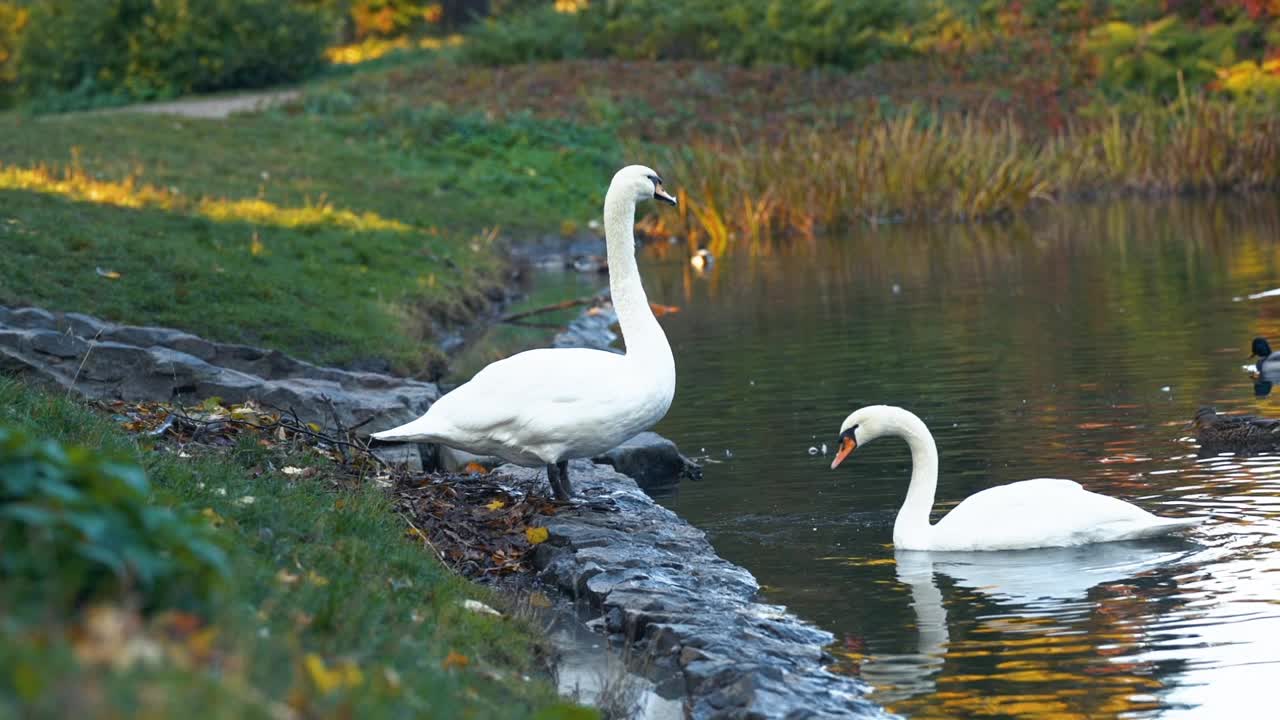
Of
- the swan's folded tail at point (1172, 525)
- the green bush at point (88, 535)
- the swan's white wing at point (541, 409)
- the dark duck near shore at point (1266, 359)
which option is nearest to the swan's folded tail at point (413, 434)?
the swan's white wing at point (541, 409)

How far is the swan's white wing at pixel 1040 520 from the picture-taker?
29.6 ft

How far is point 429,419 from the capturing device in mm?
9453

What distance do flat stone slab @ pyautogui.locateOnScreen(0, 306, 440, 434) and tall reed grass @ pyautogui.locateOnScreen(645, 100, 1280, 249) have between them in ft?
58.7

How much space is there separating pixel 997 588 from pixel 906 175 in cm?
2217

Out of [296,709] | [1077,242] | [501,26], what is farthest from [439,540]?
[501,26]

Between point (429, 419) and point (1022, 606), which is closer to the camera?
point (1022, 606)

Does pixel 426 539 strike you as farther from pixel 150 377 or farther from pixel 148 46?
pixel 148 46

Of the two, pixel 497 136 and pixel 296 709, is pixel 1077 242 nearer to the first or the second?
pixel 497 136

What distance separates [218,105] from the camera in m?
37.3

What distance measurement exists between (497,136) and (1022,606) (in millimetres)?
27856

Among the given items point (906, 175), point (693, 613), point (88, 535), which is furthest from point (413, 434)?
point (906, 175)

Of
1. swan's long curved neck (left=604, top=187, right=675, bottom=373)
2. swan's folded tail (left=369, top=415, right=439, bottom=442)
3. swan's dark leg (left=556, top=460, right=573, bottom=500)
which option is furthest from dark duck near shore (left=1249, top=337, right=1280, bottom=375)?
swan's folded tail (left=369, top=415, right=439, bottom=442)

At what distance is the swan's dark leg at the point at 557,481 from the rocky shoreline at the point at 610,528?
99mm

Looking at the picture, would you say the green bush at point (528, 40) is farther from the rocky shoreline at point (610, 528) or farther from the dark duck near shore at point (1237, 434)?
the dark duck near shore at point (1237, 434)
